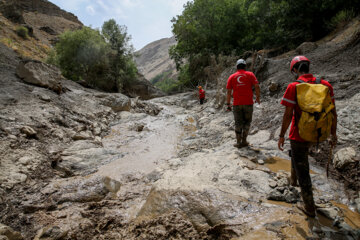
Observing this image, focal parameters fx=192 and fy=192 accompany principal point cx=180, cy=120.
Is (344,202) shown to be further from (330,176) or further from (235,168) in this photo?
(235,168)

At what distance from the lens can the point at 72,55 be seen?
1792 centimetres

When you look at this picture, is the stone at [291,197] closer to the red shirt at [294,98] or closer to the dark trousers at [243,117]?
the red shirt at [294,98]

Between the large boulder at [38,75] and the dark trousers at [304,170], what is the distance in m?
9.26

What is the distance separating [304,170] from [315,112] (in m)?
0.70

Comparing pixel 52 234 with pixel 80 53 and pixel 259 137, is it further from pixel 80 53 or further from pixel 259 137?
pixel 80 53

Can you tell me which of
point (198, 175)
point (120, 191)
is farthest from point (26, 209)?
point (198, 175)

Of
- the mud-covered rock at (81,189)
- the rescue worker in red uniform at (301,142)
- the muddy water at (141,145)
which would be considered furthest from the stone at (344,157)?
the mud-covered rock at (81,189)

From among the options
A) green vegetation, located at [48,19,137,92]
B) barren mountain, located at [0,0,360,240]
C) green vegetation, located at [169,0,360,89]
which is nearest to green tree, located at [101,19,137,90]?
green vegetation, located at [48,19,137,92]

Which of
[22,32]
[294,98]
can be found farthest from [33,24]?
[294,98]

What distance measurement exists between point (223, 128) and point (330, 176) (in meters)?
3.65

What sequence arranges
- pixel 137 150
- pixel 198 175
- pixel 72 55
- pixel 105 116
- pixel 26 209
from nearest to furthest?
pixel 26 209 < pixel 198 175 < pixel 137 150 < pixel 105 116 < pixel 72 55

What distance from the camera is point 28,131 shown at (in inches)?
184

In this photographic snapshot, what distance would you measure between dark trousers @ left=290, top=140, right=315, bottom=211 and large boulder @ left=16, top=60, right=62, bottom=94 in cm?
926

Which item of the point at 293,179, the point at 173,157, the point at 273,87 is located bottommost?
the point at 173,157
